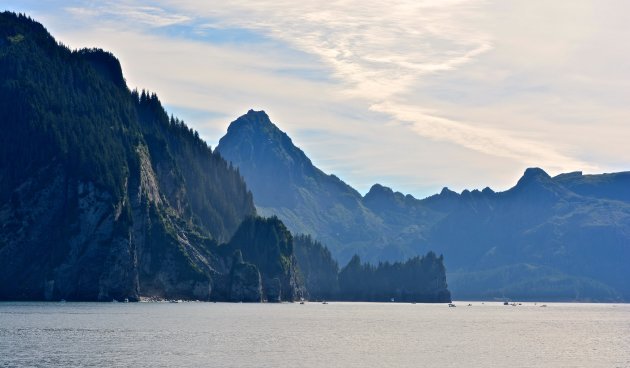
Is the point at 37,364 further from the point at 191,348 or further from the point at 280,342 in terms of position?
the point at 280,342

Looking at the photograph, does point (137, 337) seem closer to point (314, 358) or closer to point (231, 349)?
point (231, 349)

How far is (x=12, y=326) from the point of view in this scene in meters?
177

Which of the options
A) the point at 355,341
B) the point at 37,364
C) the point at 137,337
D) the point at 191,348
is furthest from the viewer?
the point at 355,341

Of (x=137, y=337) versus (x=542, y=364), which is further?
(x=137, y=337)

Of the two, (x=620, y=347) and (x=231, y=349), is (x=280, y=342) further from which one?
(x=620, y=347)

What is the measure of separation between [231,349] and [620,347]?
7874 centimetres

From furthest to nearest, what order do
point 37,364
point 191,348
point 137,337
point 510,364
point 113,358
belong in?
point 137,337 → point 191,348 → point 510,364 → point 113,358 → point 37,364

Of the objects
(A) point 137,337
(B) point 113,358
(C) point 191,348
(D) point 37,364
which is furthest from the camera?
(A) point 137,337

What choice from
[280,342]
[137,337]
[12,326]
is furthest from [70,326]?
[280,342]

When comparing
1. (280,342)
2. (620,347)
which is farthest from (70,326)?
(620,347)

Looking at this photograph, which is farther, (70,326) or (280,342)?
(70,326)

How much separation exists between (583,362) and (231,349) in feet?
181

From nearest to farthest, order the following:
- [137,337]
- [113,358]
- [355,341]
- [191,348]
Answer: [113,358] → [191,348] → [137,337] → [355,341]

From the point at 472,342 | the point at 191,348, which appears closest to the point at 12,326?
the point at 191,348
